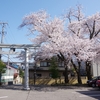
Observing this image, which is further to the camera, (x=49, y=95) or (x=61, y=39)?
(x=61, y=39)

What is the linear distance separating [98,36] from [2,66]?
1493cm

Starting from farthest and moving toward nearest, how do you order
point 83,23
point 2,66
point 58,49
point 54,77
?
point 54,77, point 2,66, point 83,23, point 58,49

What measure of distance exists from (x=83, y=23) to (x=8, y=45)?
11118 millimetres

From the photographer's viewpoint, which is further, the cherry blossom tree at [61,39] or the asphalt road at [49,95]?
the cherry blossom tree at [61,39]

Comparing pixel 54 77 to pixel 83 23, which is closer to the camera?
pixel 83 23

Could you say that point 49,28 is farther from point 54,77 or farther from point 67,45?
point 54,77

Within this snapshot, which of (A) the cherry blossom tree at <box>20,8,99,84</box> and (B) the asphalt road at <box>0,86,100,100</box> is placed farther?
(A) the cherry blossom tree at <box>20,8,99,84</box>

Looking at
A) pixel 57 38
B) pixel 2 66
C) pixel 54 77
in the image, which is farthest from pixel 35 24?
pixel 54 77

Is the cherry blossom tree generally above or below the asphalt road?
above

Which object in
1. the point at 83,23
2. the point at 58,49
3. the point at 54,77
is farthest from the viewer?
the point at 54,77

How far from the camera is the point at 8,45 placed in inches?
791

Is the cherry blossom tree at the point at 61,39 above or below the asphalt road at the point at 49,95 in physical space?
above

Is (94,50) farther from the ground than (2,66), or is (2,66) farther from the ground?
(94,50)

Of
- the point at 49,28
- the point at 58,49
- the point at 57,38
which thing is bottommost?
the point at 58,49
